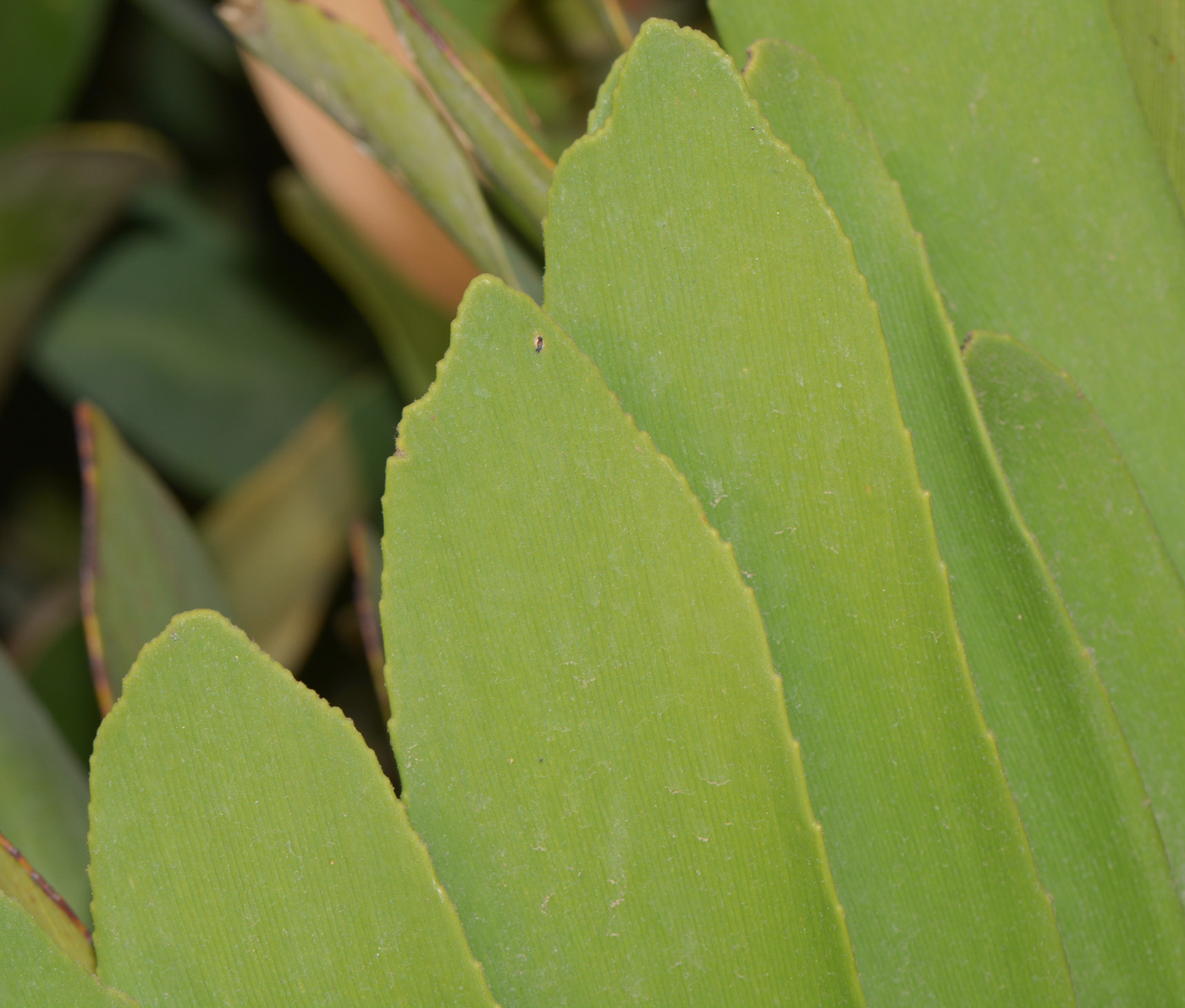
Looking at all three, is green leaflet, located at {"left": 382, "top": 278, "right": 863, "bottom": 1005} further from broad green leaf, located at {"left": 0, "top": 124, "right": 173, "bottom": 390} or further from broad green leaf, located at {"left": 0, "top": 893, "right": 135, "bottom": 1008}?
broad green leaf, located at {"left": 0, "top": 124, "right": 173, "bottom": 390}

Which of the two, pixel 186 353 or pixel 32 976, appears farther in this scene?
pixel 186 353

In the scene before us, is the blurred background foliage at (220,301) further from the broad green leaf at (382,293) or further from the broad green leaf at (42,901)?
the broad green leaf at (42,901)

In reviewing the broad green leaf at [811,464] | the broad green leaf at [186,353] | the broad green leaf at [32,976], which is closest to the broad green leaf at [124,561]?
the broad green leaf at [32,976]

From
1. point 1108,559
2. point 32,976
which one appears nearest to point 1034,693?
point 1108,559

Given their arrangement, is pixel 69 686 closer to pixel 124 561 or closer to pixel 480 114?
pixel 124 561

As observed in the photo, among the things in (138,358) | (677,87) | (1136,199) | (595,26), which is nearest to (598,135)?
(677,87)

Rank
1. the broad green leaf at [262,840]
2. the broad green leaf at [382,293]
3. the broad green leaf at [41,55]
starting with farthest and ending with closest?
the broad green leaf at [41,55] → the broad green leaf at [382,293] → the broad green leaf at [262,840]

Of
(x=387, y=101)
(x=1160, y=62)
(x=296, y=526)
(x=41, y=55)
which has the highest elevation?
→ (x=41, y=55)
